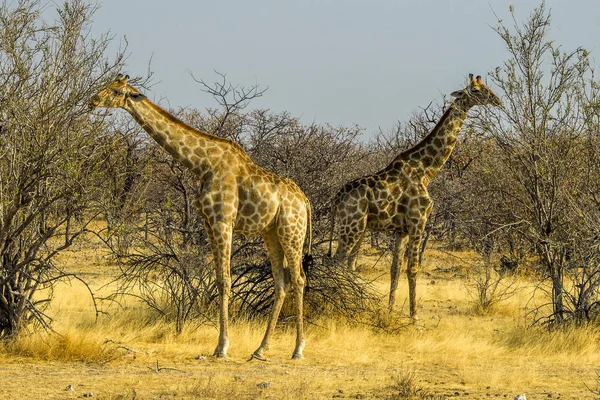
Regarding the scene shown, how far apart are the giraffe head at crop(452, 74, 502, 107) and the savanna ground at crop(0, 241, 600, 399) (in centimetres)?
311

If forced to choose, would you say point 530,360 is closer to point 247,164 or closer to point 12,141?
point 247,164

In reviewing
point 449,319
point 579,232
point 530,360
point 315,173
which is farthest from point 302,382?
point 315,173

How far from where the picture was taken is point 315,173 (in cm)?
1680

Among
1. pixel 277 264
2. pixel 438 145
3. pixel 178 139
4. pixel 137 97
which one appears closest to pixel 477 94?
pixel 438 145

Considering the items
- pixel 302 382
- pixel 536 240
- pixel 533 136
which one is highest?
pixel 533 136

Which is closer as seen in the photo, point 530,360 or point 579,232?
point 530,360

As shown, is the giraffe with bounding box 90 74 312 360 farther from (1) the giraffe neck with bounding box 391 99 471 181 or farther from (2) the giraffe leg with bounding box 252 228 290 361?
(1) the giraffe neck with bounding box 391 99 471 181

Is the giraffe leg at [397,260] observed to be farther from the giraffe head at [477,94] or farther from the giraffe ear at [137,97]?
the giraffe ear at [137,97]

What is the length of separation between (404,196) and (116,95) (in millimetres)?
4683

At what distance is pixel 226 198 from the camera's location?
31.4 ft

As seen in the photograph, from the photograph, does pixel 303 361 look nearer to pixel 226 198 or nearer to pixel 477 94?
pixel 226 198

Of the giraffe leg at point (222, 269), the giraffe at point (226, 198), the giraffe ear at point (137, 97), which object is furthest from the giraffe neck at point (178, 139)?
the giraffe leg at point (222, 269)

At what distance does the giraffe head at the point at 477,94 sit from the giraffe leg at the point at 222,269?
4.42m

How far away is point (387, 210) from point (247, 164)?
304 centimetres
